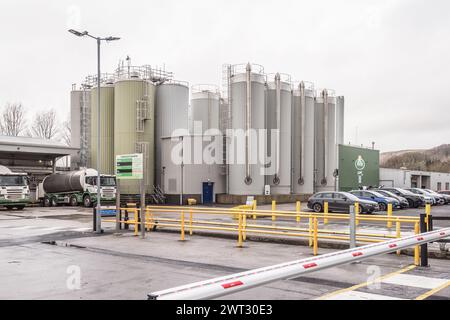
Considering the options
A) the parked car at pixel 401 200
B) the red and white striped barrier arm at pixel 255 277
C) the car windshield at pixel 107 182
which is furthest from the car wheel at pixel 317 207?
the red and white striped barrier arm at pixel 255 277

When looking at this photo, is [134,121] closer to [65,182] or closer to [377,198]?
[65,182]

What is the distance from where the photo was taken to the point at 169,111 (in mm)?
48031

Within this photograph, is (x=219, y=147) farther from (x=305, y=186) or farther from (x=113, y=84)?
(x=113, y=84)

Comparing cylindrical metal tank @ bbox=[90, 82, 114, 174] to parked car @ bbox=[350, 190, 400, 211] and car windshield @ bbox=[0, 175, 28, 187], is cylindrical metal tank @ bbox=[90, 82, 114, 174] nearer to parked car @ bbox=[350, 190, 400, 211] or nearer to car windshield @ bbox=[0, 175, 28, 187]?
car windshield @ bbox=[0, 175, 28, 187]

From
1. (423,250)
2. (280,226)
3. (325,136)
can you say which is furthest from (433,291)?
(325,136)

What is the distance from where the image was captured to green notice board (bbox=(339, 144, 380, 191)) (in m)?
57.2

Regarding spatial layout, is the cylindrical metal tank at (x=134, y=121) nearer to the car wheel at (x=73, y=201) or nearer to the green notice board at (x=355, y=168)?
the car wheel at (x=73, y=201)

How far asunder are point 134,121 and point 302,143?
17.5 meters

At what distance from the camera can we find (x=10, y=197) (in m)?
35.9

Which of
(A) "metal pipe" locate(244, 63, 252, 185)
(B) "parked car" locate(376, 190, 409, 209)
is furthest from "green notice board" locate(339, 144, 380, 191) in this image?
(B) "parked car" locate(376, 190, 409, 209)

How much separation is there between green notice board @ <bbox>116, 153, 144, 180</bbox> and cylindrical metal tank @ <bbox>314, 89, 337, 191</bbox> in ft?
117

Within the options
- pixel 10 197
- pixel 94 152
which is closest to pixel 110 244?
pixel 10 197

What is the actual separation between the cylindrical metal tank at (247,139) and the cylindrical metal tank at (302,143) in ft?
20.6

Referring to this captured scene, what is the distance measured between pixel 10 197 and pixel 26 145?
8.85 meters
